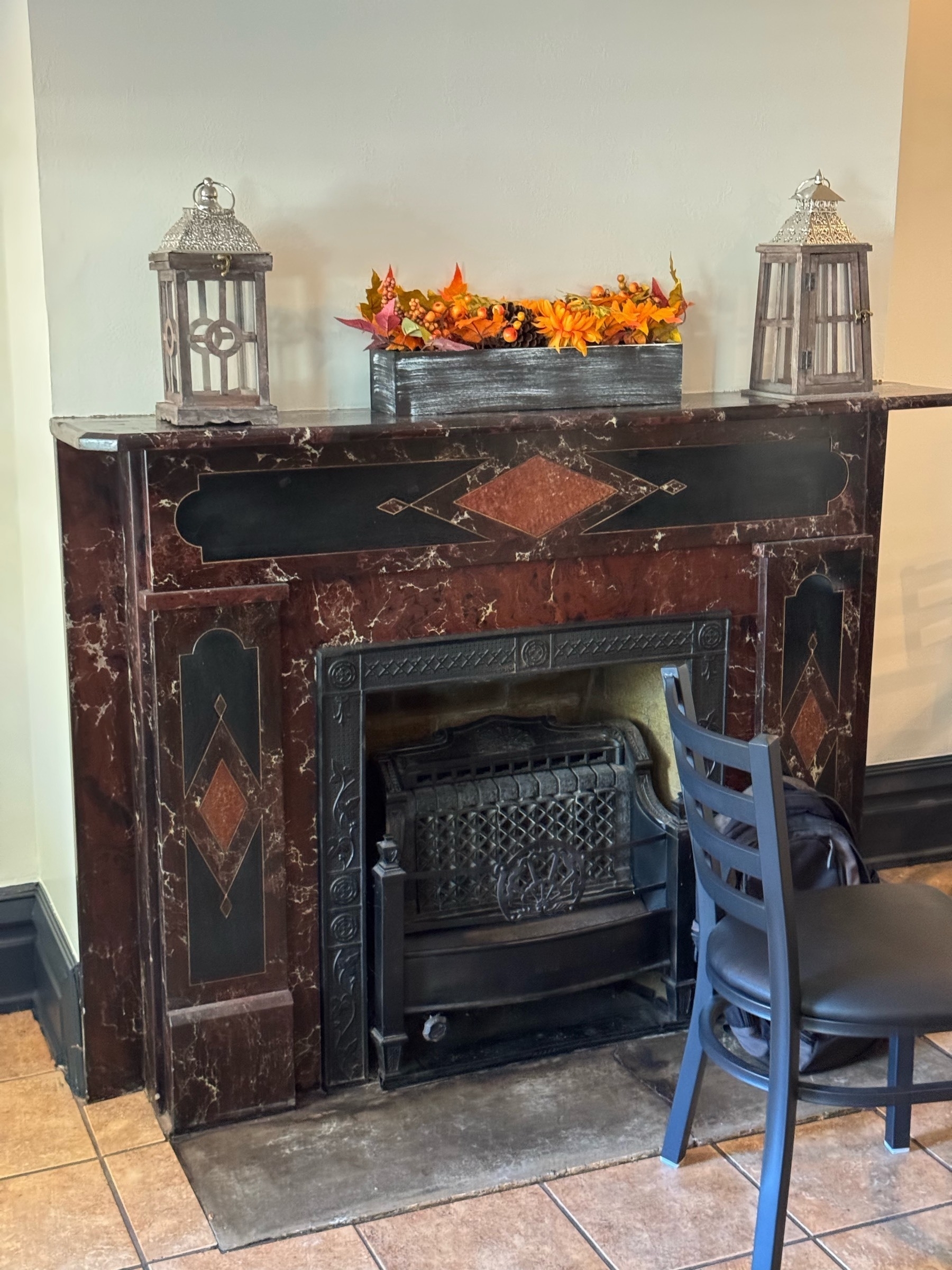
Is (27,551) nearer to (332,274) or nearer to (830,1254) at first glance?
(332,274)

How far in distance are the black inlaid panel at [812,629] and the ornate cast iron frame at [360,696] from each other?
0.59 feet

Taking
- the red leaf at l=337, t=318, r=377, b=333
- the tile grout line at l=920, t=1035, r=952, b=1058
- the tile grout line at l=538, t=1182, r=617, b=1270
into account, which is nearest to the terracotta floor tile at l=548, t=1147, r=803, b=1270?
the tile grout line at l=538, t=1182, r=617, b=1270

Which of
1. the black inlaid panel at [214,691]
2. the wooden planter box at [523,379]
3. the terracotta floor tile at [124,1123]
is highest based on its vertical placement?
the wooden planter box at [523,379]

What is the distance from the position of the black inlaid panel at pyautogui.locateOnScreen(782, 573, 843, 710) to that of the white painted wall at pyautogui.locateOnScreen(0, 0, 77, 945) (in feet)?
4.75

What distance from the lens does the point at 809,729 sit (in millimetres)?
2965

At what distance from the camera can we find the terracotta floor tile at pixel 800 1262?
86.3 inches

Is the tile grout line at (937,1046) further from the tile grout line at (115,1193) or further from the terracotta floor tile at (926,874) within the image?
the tile grout line at (115,1193)

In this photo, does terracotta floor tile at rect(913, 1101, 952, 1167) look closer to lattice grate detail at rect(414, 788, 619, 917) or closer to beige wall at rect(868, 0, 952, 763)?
lattice grate detail at rect(414, 788, 619, 917)

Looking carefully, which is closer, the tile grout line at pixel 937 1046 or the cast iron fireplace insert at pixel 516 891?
the cast iron fireplace insert at pixel 516 891

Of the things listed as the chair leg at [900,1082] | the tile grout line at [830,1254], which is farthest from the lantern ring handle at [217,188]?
the tile grout line at [830,1254]

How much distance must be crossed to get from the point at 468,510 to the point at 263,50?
34.4 inches

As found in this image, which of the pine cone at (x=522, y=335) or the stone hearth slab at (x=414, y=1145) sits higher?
the pine cone at (x=522, y=335)

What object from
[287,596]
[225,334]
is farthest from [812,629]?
[225,334]

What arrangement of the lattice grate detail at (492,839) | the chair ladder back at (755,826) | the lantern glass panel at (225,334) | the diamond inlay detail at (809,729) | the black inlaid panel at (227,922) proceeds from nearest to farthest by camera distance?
the chair ladder back at (755,826), the lantern glass panel at (225,334), the black inlaid panel at (227,922), the lattice grate detail at (492,839), the diamond inlay detail at (809,729)
